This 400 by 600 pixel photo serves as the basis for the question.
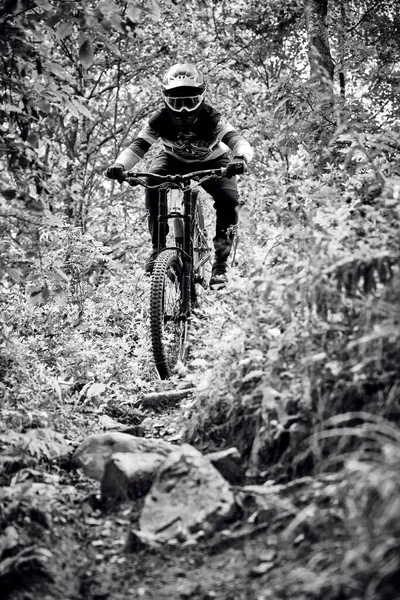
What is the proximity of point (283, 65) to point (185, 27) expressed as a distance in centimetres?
220

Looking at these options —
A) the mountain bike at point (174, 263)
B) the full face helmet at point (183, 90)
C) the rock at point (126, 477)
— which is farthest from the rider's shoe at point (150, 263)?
the rock at point (126, 477)

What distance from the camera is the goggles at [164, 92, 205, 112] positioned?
246 inches

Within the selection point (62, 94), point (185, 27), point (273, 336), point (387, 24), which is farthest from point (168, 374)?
point (185, 27)

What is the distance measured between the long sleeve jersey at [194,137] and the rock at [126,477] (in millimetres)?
3949

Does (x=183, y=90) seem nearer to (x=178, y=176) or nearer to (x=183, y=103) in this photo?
(x=183, y=103)

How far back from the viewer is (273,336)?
12.0 ft

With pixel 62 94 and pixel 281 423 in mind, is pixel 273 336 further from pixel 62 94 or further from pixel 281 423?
pixel 62 94

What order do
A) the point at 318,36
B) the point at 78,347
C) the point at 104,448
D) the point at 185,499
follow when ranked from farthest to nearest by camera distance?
the point at 318,36
the point at 78,347
the point at 104,448
the point at 185,499

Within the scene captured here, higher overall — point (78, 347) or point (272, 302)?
point (272, 302)

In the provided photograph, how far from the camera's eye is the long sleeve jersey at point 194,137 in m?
6.53

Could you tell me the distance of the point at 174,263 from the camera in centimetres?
598

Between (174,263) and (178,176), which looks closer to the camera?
(178,176)

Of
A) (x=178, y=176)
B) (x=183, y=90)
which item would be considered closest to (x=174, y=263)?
(x=178, y=176)

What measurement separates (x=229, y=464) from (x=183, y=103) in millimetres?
4216
